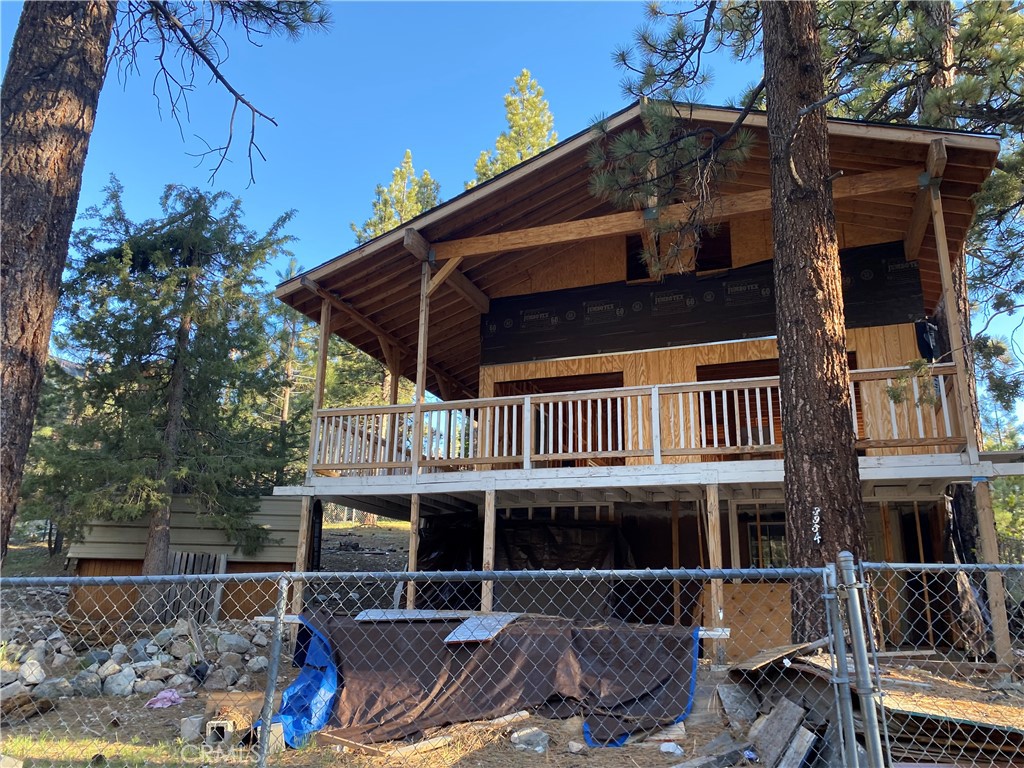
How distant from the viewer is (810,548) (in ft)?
16.4

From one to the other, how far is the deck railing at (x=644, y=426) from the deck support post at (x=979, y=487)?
6.1 inches

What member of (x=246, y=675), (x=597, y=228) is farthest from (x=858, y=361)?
(x=246, y=675)

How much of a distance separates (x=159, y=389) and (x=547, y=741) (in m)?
12.2

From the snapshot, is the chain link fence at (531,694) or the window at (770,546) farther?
the window at (770,546)

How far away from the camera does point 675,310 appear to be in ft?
38.2

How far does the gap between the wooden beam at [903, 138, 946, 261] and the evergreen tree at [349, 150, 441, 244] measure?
71.7 ft

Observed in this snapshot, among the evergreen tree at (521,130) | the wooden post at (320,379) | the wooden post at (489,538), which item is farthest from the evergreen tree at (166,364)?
the evergreen tree at (521,130)

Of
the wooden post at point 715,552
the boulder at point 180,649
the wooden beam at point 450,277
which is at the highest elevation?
the wooden beam at point 450,277

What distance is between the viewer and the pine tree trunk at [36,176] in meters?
4.00

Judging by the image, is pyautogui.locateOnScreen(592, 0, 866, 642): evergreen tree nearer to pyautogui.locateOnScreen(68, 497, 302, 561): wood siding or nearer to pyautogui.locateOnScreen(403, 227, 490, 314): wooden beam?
pyautogui.locateOnScreen(403, 227, 490, 314): wooden beam

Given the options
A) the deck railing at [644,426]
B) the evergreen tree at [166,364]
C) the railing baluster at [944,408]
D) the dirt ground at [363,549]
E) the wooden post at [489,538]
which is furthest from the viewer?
the dirt ground at [363,549]

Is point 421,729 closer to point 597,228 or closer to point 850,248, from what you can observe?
point 597,228

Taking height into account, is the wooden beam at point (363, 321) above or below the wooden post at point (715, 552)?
above

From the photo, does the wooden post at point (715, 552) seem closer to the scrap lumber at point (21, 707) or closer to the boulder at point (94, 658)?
the scrap lumber at point (21, 707)
